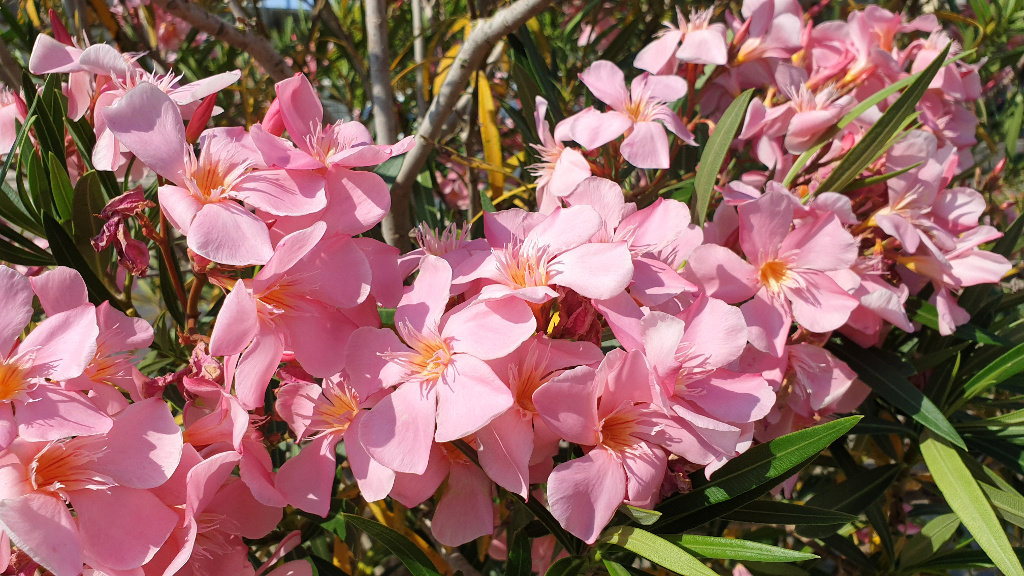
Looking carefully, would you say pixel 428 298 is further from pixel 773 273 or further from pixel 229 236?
pixel 773 273

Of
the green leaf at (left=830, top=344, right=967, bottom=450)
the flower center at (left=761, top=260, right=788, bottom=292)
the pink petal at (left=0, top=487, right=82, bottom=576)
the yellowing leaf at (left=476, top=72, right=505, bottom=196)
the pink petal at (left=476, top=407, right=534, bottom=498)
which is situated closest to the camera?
the pink petal at (left=0, top=487, right=82, bottom=576)

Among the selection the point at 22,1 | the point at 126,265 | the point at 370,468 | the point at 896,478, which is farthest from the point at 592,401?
the point at 22,1

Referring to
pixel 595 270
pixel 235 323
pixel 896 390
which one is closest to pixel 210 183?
pixel 235 323

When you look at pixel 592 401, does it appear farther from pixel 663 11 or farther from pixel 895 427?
pixel 663 11

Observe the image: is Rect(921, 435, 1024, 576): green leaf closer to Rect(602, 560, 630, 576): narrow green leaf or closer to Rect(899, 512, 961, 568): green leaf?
Rect(899, 512, 961, 568): green leaf

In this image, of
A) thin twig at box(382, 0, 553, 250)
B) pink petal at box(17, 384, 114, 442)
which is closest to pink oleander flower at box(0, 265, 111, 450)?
pink petal at box(17, 384, 114, 442)

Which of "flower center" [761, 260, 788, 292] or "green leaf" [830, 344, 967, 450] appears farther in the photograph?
"green leaf" [830, 344, 967, 450]

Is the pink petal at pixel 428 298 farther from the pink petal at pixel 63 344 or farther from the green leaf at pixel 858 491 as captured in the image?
the green leaf at pixel 858 491
